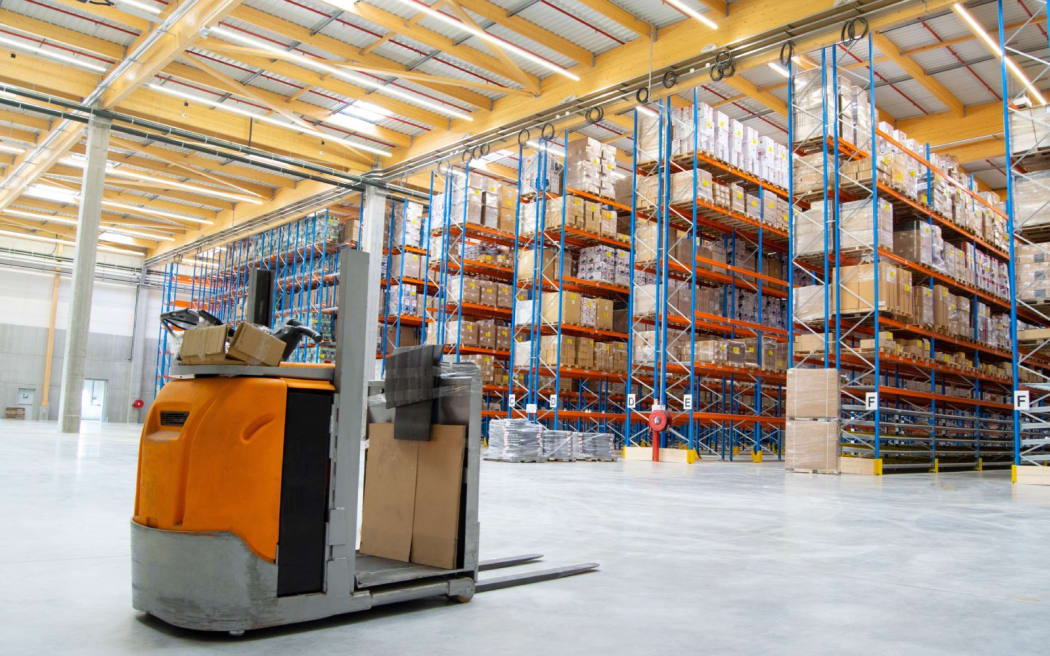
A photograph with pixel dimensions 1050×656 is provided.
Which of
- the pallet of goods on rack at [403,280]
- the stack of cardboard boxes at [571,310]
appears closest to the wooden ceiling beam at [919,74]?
the stack of cardboard boxes at [571,310]

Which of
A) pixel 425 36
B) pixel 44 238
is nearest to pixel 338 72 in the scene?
pixel 425 36

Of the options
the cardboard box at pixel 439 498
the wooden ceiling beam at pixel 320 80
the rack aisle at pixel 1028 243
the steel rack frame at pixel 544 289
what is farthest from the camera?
the steel rack frame at pixel 544 289

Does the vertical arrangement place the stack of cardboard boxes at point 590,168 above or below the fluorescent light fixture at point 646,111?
below

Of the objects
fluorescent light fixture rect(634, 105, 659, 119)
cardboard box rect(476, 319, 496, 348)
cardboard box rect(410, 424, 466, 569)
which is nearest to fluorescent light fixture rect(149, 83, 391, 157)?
cardboard box rect(476, 319, 496, 348)

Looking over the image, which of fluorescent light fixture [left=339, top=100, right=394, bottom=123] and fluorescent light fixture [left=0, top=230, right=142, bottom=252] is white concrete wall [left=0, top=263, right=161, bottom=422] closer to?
fluorescent light fixture [left=0, top=230, right=142, bottom=252]

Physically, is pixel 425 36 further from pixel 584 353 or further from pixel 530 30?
pixel 584 353

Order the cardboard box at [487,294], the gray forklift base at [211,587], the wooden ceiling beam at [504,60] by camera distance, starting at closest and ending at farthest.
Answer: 1. the gray forklift base at [211,587]
2. the wooden ceiling beam at [504,60]
3. the cardboard box at [487,294]

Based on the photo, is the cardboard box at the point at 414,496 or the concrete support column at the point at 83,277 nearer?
the cardboard box at the point at 414,496

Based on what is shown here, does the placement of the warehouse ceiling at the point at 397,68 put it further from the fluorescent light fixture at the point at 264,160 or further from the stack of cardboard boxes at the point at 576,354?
the stack of cardboard boxes at the point at 576,354

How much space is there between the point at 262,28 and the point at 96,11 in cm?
265

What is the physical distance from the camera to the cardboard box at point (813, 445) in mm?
11586

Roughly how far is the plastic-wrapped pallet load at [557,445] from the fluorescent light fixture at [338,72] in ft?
22.3

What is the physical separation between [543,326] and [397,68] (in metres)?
5.80

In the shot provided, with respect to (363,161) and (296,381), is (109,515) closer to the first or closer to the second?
(296,381)
